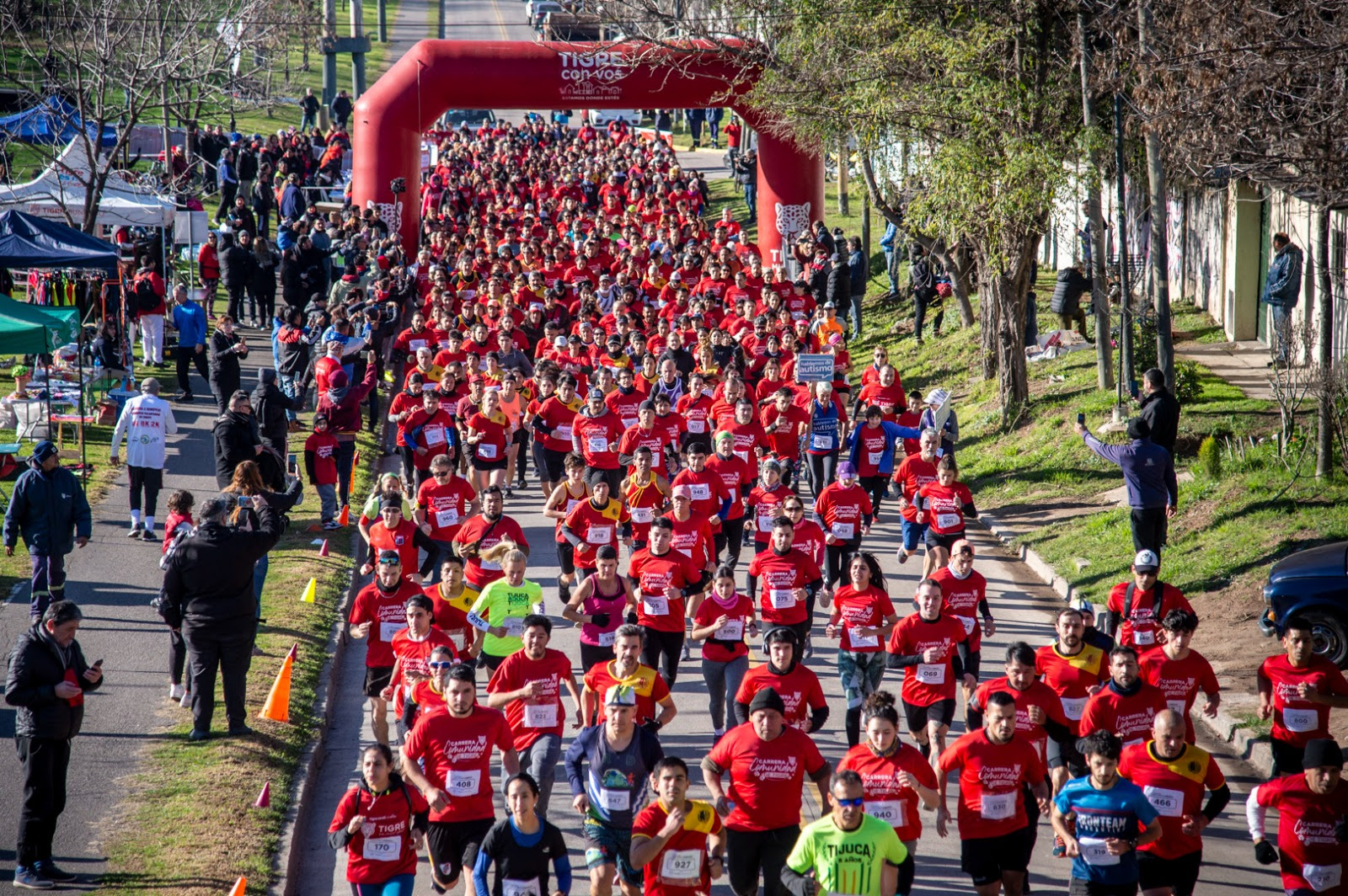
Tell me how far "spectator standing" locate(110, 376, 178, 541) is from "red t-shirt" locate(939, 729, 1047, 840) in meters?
9.85

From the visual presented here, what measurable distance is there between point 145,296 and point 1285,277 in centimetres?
1574

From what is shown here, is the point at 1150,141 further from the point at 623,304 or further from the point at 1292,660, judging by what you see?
the point at 1292,660

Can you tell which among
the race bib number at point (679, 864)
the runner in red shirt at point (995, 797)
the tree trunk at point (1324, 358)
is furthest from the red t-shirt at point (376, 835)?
the tree trunk at point (1324, 358)

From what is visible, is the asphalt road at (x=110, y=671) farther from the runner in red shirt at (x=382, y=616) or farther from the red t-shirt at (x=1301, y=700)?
the red t-shirt at (x=1301, y=700)

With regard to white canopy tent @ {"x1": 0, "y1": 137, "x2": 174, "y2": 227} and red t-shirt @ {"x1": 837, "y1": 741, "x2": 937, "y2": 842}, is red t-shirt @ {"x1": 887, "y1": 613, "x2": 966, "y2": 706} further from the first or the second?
white canopy tent @ {"x1": 0, "y1": 137, "x2": 174, "y2": 227}

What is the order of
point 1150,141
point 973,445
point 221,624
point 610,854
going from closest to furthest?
point 610,854, point 221,624, point 1150,141, point 973,445

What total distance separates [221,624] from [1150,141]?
11917 mm

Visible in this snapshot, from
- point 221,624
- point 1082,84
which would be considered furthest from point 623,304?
point 221,624

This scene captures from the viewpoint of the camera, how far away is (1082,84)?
1767 centimetres

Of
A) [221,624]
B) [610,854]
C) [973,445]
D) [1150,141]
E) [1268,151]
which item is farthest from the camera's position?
[973,445]

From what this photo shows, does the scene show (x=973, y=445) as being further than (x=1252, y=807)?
Yes

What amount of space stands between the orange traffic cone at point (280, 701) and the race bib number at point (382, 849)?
366 cm

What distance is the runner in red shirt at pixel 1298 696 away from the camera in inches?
359

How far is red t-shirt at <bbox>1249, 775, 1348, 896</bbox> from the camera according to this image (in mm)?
7680
